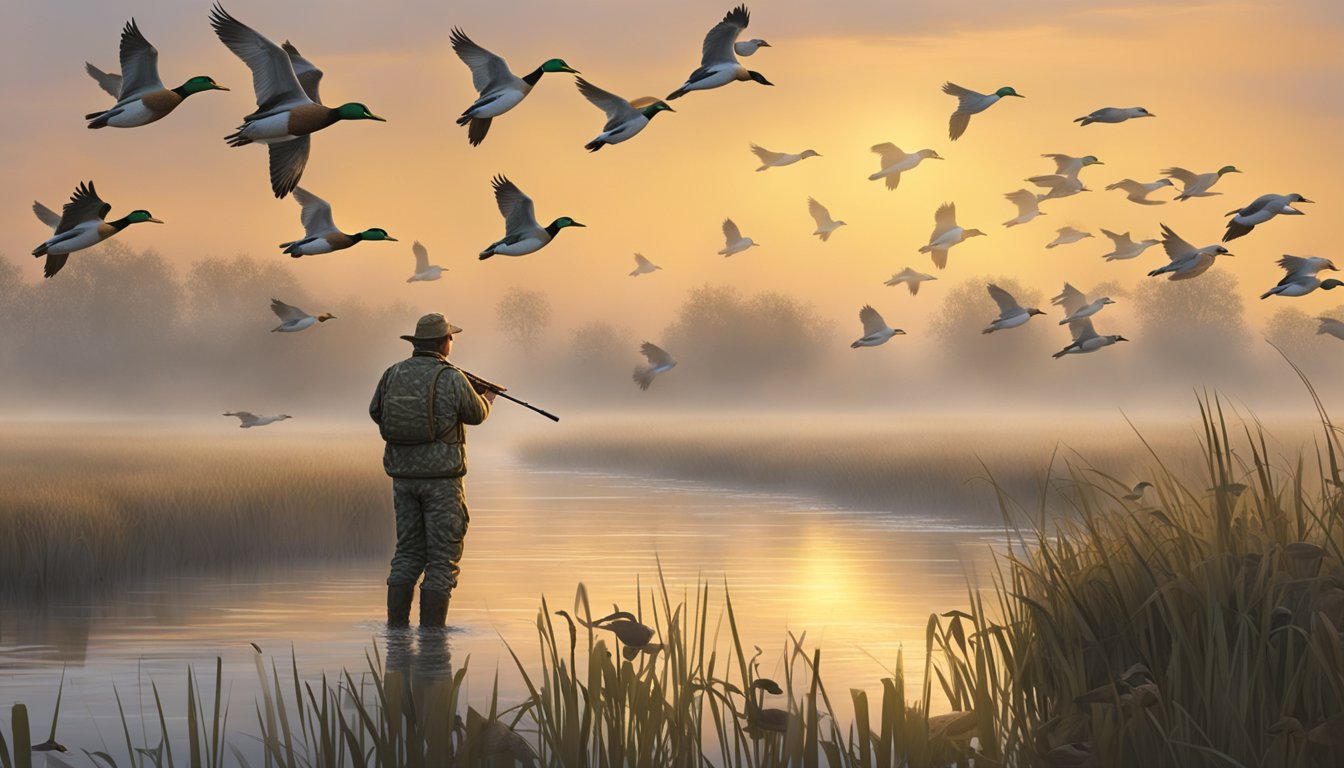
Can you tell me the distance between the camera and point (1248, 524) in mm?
10719

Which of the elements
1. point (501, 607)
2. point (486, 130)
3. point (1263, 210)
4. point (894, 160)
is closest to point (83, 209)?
point (486, 130)

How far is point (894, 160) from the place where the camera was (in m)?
26.8

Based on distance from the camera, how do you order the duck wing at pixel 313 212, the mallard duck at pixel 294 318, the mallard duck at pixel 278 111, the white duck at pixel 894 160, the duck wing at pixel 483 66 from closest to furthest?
the mallard duck at pixel 278 111
the duck wing at pixel 483 66
the duck wing at pixel 313 212
the mallard duck at pixel 294 318
the white duck at pixel 894 160

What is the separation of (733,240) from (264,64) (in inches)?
730

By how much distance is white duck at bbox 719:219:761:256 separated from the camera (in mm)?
28859

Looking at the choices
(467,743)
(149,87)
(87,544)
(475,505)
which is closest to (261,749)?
(467,743)

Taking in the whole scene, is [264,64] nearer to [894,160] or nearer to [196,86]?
[196,86]

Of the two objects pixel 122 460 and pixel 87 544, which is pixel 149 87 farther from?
pixel 122 460

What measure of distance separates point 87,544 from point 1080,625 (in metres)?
13.6

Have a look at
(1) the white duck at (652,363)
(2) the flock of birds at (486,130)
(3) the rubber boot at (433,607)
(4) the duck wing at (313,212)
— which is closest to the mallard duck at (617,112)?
(2) the flock of birds at (486,130)

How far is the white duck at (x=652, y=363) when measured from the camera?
27266 millimetres

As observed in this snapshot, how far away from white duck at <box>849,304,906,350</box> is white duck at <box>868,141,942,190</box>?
2193 millimetres

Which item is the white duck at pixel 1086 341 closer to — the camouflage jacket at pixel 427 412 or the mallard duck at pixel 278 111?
the camouflage jacket at pixel 427 412

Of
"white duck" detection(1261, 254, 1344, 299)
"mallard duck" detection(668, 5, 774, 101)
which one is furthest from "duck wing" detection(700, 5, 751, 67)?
"white duck" detection(1261, 254, 1344, 299)
